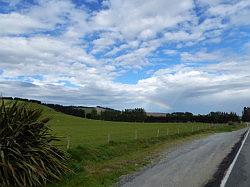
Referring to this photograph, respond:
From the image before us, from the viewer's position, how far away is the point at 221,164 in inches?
753

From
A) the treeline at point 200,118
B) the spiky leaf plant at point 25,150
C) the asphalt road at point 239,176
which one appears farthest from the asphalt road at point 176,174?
the treeline at point 200,118

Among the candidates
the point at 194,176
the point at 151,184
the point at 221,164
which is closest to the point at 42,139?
the point at 151,184

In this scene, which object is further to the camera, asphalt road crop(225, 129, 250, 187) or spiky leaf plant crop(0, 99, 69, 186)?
asphalt road crop(225, 129, 250, 187)

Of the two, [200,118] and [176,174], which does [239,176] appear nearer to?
[176,174]

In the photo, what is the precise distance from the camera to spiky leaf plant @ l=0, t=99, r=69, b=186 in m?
12.7

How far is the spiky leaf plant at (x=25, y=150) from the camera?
1268 centimetres

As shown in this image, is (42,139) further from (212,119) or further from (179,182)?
(212,119)

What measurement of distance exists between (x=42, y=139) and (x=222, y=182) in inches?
222

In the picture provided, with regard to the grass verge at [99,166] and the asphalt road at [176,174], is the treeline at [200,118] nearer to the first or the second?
the grass verge at [99,166]

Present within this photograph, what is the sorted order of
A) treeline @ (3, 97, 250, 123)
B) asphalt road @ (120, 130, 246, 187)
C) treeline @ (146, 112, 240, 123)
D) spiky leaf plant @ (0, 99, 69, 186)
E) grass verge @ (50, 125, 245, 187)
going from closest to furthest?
spiky leaf plant @ (0, 99, 69, 186)
asphalt road @ (120, 130, 246, 187)
grass verge @ (50, 125, 245, 187)
treeline @ (3, 97, 250, 123)
treeline @ (146, 112, 240, 123)

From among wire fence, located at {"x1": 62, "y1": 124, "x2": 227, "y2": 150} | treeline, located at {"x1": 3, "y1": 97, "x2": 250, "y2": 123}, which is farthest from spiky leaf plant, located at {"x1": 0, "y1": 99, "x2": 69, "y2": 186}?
treeline, located at {"x1": 3, "y1": 97, "x2": 250, "y2": 123}

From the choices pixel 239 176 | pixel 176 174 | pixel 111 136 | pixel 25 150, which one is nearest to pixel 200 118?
pixel 111 136

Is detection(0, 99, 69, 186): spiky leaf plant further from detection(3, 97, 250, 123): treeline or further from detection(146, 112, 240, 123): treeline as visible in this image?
detection(146, 112, 240, 123): treeline

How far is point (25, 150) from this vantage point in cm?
1345
